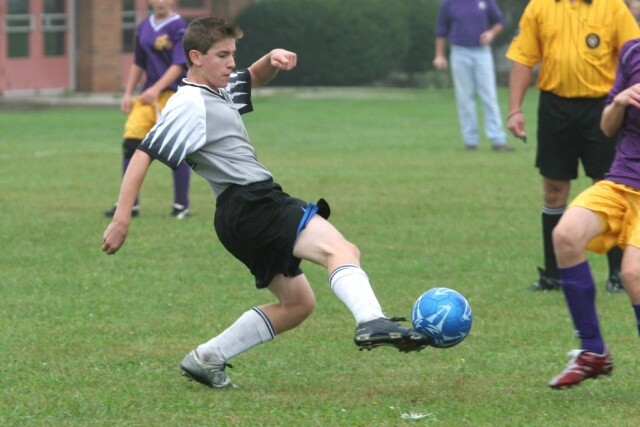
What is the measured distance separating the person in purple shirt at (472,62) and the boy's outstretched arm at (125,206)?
13.4 meters

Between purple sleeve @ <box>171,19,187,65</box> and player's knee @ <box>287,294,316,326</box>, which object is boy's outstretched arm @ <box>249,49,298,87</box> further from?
purple sleeve @ <box>171,19,187,65</box>

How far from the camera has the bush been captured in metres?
38.0

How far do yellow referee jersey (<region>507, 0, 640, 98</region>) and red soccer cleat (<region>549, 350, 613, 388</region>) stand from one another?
2.86 meters

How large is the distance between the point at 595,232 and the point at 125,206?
2103 millimetres

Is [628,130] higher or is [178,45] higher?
[628,130]

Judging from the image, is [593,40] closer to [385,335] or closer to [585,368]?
[585,368]

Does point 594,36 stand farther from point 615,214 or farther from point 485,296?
point 615,214

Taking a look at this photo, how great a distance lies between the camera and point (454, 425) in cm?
600

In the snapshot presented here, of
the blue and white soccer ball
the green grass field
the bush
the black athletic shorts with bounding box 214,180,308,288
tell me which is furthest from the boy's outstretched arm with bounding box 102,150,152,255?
the bush

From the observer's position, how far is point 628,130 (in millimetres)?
6723

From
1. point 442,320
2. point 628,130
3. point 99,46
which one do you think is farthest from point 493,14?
point 99,46

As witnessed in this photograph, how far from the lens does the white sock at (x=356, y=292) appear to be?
236 inches

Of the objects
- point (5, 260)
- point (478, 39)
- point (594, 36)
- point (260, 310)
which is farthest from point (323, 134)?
point (260, 310)

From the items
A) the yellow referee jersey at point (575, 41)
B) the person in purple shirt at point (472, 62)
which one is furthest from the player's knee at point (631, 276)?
the person in purple shirt at point (472, 62)
